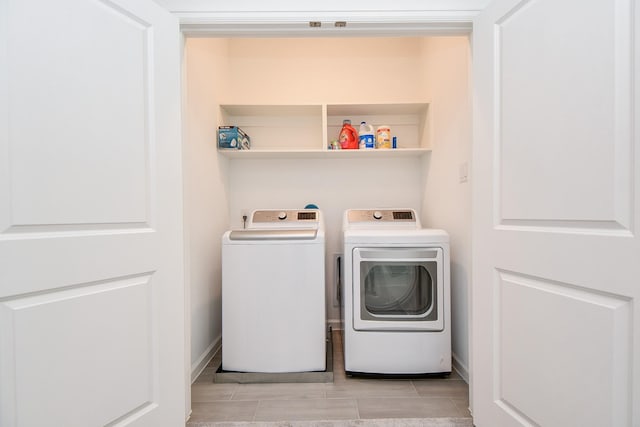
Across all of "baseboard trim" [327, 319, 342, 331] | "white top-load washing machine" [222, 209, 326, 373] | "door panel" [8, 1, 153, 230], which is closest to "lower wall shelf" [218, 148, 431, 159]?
"white top-load washing machine" [222, 209, 326, 373]

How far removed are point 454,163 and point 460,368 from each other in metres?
1.26

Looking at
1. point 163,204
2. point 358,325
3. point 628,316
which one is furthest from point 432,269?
point 163,204

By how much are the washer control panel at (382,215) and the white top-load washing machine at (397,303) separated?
45cm

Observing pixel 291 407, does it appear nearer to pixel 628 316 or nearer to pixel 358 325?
pixel 358 325

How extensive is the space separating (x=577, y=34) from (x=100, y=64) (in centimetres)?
152

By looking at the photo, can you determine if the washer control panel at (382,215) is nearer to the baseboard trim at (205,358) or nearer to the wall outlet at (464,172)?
the wall outlet at (464,172)

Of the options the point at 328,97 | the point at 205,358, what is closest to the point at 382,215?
the point at 328,97

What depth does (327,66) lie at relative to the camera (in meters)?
2.61

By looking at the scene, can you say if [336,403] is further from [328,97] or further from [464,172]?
[328,97]

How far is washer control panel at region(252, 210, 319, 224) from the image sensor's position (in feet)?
7.45

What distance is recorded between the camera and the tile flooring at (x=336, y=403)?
1.46 meters

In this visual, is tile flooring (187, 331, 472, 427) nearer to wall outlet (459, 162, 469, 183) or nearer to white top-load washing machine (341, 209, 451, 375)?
white top-load washing machine (341, 209, 451, 375)

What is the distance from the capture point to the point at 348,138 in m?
2.41

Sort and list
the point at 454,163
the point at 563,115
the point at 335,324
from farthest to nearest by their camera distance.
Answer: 1. the point at 335,324
2. the point at 454,163
3. the point at 563,115
